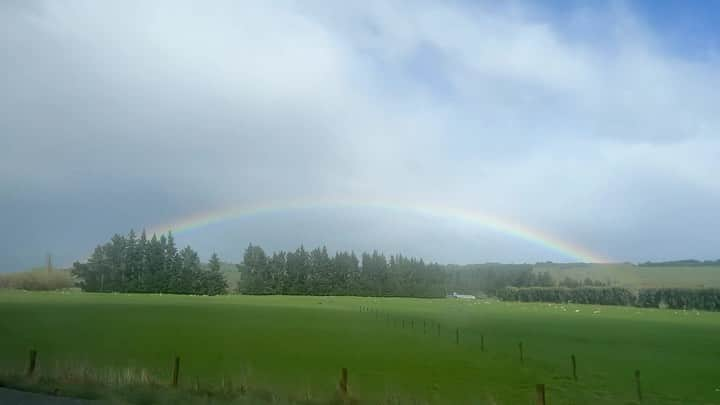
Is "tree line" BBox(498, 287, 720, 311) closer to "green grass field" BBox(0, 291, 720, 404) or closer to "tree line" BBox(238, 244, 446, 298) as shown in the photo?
"tree line" BBox(238, 244, 446, 298)

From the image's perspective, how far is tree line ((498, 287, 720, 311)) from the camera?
429 ft

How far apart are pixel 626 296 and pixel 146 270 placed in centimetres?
12537

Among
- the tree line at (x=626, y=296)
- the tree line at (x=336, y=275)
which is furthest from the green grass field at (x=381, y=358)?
the tree line at (x=336, y=275)

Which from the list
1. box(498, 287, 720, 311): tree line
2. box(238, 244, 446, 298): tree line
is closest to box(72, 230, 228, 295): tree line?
box(238, 244, 446, 298): tree line

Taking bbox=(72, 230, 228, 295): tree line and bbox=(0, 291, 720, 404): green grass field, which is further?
bbox=(72, 230, 228, 295): tree line

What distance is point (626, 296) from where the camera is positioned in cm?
14538

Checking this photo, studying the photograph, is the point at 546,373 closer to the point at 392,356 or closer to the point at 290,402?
the point at 392,356

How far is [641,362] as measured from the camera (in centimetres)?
3441

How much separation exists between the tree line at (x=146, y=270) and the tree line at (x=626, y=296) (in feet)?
287

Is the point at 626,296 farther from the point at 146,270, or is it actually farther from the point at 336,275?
the point at 146,270

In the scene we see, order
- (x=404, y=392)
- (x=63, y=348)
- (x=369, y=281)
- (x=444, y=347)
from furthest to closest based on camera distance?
(x=369, y=281) < (x=444, y=347) < (x=63, y=348) < (x=404, y=392)

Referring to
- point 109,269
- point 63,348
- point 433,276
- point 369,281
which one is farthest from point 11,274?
point 63,348

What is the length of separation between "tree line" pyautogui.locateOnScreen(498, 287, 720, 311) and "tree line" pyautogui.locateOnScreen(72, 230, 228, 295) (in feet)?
Result: 287

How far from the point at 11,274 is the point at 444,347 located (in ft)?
495
